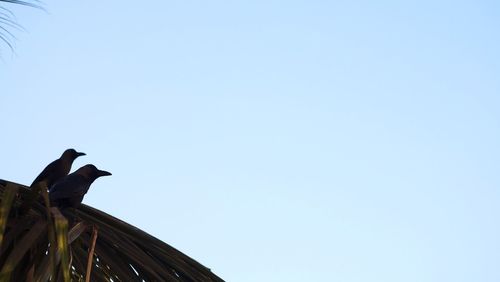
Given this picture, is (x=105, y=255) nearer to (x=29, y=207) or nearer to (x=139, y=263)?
(x=139, y=263)

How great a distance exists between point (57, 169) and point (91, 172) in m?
0.59

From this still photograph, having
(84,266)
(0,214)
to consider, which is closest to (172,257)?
(84,266)

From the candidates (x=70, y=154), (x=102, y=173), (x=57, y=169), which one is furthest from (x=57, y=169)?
(x=102, y=173)

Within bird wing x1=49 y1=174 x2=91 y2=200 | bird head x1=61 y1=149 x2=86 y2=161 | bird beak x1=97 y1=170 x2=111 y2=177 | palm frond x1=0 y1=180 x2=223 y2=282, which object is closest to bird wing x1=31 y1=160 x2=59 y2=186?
bird head x1=61 y1=149 x2=86 y2=161

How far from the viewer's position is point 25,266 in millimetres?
2305

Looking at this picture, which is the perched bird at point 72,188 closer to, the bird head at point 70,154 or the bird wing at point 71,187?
the bird wing at point 71,187

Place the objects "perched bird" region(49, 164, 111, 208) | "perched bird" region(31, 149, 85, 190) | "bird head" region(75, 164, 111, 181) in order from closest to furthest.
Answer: "perched bird" region(49, 164, 111, 208) → "bird head" region(75, 164, 111, 181) → "perched bird" region(31, 149, 85, 190)

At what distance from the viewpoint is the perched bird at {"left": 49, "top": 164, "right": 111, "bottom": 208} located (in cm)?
350

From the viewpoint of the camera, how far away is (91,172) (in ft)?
13.4

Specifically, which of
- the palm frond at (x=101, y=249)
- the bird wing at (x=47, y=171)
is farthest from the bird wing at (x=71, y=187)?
the bird wing at (x=47, y=171)

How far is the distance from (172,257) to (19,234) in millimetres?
583

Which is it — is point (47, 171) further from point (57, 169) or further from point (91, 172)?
point (91, 172)

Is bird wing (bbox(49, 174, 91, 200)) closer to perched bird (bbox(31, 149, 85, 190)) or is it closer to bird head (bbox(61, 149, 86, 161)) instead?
perched bird (bbox(31, 149, 85, 190))

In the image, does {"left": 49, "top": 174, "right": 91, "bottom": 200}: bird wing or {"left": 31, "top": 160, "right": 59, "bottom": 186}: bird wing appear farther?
{"left": 31, "top": 160, "right": 59, "bottom": 186}: bird wing
